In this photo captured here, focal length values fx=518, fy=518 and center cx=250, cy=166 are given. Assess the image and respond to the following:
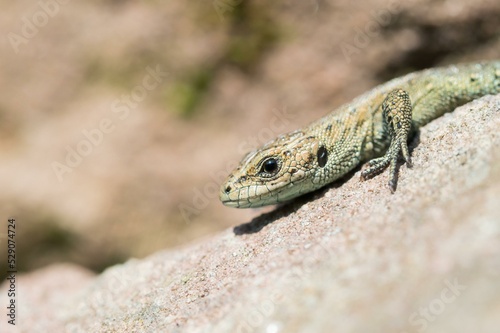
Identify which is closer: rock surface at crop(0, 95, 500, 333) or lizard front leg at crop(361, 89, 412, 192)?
rock surface at crop(0, 95, 500, 333)

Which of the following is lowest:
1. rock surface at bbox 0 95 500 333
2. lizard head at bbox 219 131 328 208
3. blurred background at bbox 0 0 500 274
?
rock surface at bbox 0 95 500 333

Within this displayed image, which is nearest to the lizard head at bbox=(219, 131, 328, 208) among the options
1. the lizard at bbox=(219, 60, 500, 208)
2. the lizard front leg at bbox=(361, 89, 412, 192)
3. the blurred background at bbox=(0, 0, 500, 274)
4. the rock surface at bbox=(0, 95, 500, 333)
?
the lizard at bbox=(219, 60, 500, 208)

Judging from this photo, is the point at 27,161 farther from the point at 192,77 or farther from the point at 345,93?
the point at 345,93

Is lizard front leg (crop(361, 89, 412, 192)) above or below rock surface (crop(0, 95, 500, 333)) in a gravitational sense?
above

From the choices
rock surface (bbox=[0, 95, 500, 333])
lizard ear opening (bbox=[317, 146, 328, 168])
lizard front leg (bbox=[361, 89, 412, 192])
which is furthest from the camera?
lizard ear opening (bbox=[317, 146, 328, 168])

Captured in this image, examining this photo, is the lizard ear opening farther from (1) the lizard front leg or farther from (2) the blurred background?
(2) the blurred background

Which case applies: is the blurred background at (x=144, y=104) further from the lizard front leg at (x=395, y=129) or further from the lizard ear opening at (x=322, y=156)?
the lizard ear opening at (x=322, y=156)

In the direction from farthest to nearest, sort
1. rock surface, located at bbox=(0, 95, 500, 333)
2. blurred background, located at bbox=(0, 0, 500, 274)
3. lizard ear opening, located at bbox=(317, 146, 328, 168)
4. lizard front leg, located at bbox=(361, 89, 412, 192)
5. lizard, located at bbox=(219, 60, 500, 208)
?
blurred background, located at bbox=(0, 0, 500, 274) < lizard ear opening, located at bbox=(317, 146, 328, 168) < lizard, located at bbox=(219, 60, 500, 208) < lizard front leg, located at bbox=(361, 89, 412, 192) < rock surface, located at bbox=(0, 95, 500, 333)

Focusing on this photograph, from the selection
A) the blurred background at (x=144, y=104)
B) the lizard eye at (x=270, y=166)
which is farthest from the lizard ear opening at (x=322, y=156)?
the blurred background at (x=144, y=104)
